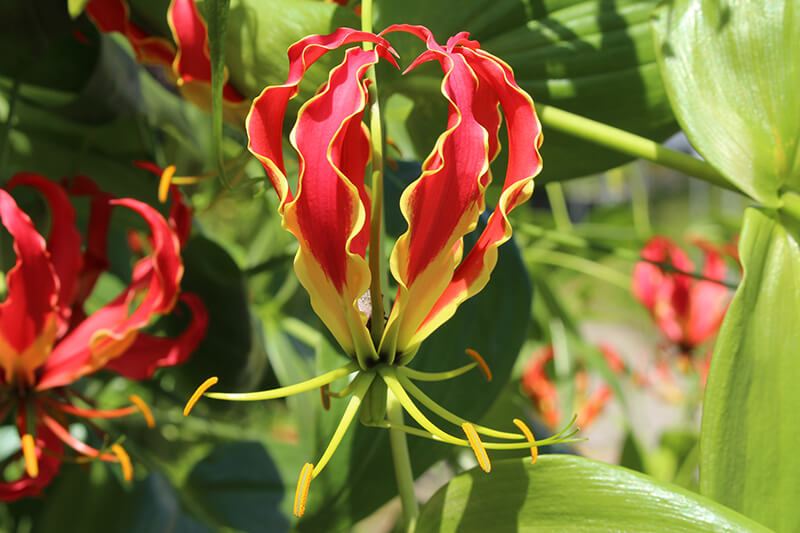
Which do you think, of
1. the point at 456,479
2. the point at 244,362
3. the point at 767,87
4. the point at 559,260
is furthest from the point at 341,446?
the point at 559,260

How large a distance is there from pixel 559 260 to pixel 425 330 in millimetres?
782

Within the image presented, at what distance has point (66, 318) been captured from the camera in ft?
1.65

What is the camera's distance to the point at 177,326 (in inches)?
23.8

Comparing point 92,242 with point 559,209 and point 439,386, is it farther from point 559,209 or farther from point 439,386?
point 559,209

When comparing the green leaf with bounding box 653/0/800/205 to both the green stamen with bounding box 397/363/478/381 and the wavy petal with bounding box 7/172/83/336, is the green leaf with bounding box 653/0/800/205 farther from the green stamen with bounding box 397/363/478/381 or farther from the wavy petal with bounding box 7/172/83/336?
the wavy petal with bounding box 7/172/83/336

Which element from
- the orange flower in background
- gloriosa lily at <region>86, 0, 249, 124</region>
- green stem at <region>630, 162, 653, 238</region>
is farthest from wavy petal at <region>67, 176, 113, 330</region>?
the orange flower in background

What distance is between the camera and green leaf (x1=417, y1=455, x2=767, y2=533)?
0.32 m

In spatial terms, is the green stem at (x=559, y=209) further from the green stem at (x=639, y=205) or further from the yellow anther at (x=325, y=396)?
the yellow anther at (x=325, y=396)

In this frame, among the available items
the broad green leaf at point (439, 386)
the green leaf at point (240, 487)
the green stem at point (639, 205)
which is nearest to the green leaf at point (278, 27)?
the broad green leaf at point (439, 386)

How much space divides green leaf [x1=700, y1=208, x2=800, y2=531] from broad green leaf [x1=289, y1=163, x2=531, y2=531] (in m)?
0.16

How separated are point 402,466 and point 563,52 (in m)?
0.27

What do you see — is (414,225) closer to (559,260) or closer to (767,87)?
(767,87)

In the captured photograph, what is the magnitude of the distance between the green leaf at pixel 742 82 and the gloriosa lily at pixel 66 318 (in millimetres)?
310

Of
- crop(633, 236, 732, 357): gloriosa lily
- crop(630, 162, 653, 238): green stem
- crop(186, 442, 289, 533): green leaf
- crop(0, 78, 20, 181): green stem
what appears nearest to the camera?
crop(0, 78, 20, 181): green stem
